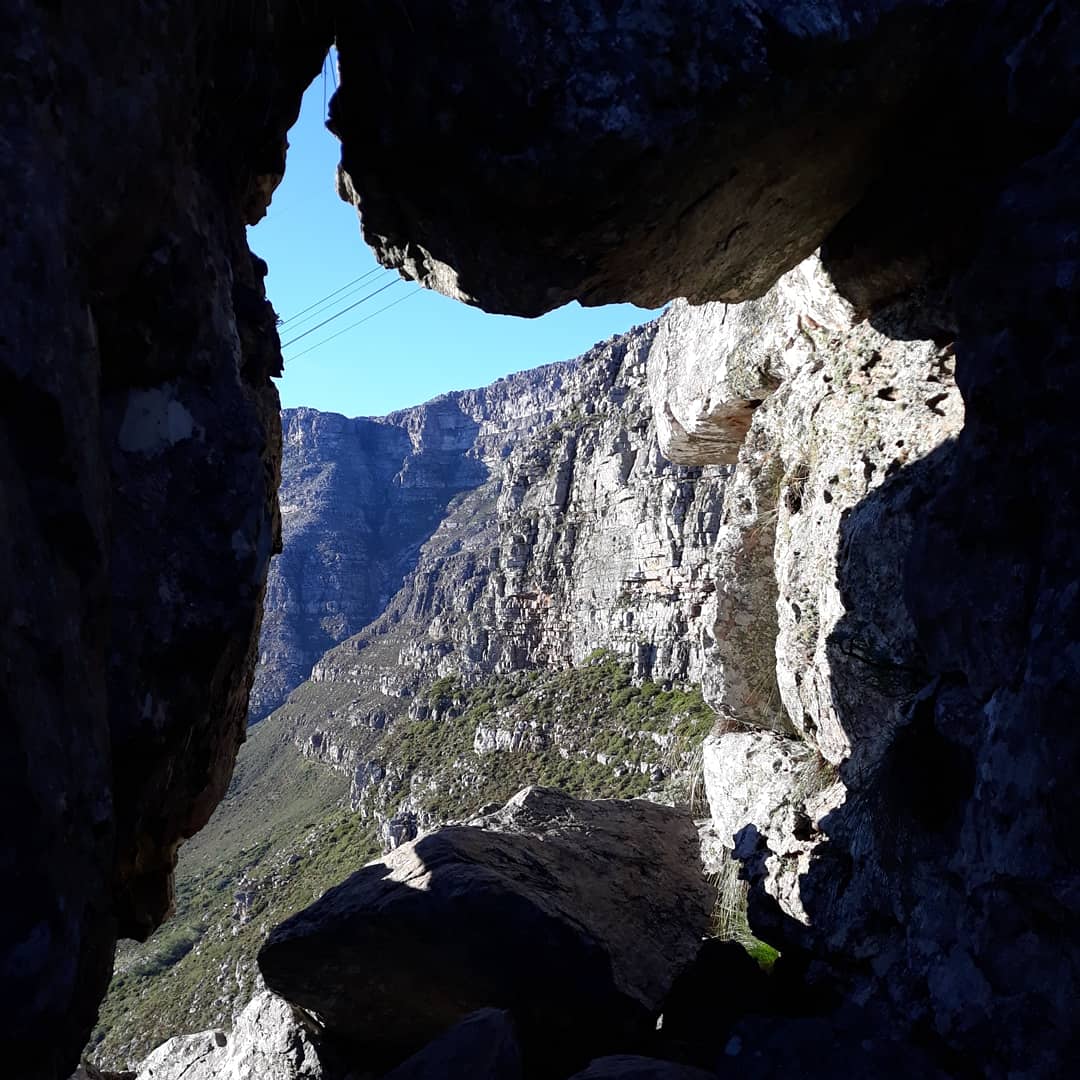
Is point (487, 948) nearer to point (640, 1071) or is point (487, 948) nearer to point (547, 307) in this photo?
point (640, 1071)

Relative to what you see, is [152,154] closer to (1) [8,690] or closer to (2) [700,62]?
(1) [8,690]

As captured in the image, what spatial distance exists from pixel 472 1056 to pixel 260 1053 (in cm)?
334

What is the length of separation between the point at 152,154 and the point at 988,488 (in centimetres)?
378

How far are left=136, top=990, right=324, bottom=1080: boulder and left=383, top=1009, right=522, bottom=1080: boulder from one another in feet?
7.35

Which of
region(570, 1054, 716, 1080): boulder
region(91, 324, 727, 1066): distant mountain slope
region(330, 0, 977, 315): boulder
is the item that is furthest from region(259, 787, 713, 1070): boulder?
region(91, 324, 727, 1066): distant mountain slope

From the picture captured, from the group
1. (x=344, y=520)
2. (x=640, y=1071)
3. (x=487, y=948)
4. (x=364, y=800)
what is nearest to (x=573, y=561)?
(x=364, y=800)

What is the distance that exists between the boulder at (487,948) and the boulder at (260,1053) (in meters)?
0.67

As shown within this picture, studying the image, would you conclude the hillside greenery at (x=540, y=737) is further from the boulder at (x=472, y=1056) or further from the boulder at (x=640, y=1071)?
the boulder at (x=640, y=1071)

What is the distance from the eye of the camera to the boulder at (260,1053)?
18.0ft

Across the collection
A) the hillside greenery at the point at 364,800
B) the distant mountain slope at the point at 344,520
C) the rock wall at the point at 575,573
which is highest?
the distant mountain slope at the point at 344,520

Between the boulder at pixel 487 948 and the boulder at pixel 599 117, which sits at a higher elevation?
the boulder at pixel 599 117

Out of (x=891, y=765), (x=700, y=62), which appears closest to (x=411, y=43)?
(x=700, y=62)

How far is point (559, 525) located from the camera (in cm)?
7094

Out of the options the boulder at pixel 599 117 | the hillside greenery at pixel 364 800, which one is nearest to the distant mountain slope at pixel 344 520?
the hillside greenery at pixel 364 800
